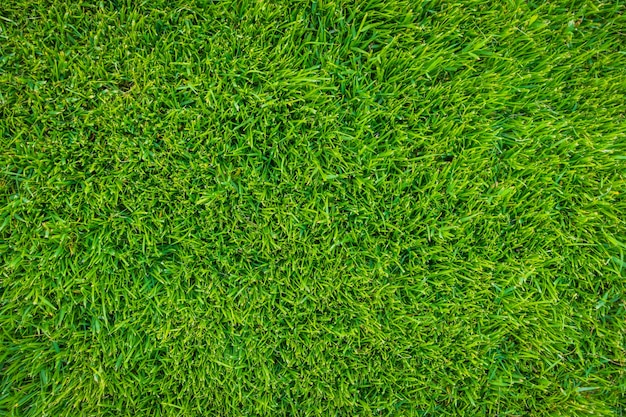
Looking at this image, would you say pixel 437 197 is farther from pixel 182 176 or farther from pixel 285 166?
pixel 182 176

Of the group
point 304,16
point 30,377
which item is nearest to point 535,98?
point 304,16

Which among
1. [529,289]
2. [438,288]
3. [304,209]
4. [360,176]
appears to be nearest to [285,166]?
[304,209]

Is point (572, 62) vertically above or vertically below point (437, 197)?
above

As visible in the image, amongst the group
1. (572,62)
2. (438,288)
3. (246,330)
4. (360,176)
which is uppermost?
(572,62)

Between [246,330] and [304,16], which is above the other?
[304,16]

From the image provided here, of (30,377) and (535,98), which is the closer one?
(30,377)

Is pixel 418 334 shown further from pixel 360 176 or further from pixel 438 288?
pixel 360 176
